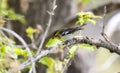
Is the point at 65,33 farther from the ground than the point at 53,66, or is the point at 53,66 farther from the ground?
the point at 65,33

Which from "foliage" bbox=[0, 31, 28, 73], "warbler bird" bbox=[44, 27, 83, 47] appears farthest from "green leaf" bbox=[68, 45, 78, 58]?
"foliage" bbox=[0, 31, 28, 73]

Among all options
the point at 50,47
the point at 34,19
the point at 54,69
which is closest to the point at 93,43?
the point at 50,47

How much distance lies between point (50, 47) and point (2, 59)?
185 millimetres

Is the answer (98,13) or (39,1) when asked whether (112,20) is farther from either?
(39,1)

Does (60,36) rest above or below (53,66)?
above

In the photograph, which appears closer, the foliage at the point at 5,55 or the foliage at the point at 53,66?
the foliage at the point at 5,55

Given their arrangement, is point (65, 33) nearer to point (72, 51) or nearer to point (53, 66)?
point (72, 51)

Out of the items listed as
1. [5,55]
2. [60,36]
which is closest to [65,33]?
[60,36]

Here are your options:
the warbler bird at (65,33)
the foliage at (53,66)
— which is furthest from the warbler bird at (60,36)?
the foliage at (53,66)

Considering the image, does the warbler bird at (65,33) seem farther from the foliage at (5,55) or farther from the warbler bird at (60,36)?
the foliage at (5,55)

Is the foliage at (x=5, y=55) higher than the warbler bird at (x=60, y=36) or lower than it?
lower

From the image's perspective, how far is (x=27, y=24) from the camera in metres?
3.63

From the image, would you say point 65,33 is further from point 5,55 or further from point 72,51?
point 5,55

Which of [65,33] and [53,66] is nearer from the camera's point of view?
[65,33]
